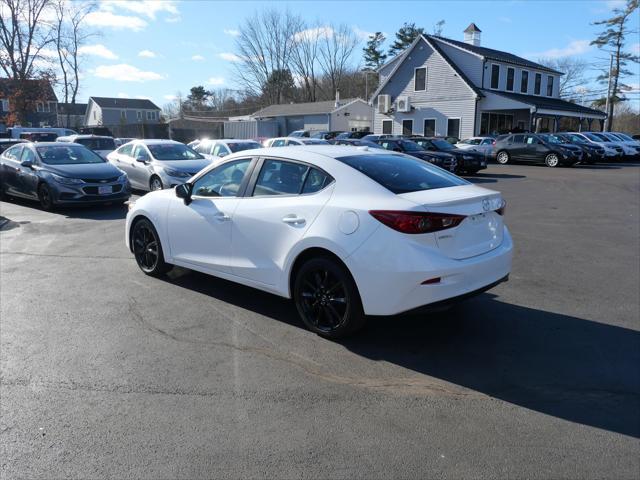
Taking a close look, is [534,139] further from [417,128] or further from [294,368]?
[294,368]

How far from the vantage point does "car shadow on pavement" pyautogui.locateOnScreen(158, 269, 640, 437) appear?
360cm

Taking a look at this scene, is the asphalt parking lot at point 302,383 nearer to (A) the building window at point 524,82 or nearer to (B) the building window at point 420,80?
(B) the building window at point 420,80

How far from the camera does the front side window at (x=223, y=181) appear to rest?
17.7 ft

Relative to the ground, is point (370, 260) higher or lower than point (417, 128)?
lower

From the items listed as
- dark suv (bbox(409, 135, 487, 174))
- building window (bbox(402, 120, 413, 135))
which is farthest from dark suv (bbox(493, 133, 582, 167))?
building window (bbox(402, 120, 413, 135))

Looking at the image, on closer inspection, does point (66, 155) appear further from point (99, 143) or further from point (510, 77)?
point (510, 77)

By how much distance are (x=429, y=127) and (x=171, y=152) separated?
88.6 ft

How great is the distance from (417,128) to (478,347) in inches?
1400

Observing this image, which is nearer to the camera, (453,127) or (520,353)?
(520,353)

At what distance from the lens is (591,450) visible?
3057 millimetres

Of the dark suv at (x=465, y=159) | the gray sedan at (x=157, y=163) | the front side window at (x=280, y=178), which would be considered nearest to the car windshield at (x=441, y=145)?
the dark suv at (x=465, y=159)

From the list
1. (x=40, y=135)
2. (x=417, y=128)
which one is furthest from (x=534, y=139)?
(x=40, y=135)

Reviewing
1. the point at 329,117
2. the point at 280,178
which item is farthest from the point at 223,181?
the point at 329,117

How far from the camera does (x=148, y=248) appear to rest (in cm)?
647
